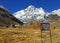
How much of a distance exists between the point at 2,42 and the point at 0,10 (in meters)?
132

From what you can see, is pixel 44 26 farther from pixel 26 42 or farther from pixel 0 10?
pixel 0 10

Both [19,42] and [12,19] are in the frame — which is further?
[12,19]

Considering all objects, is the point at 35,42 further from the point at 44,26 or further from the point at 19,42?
the point at 44,26

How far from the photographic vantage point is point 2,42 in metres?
25.7

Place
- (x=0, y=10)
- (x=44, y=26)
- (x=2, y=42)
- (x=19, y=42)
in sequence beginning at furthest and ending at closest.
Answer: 1. (x=0, y=10)
2. (x=19, y=42)
3. (x=2, y=42)
4. (x=44, y=26)

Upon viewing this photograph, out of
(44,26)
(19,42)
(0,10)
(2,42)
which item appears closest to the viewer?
(44,26)

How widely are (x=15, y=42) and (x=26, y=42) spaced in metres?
1.30

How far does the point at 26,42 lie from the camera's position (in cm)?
2814

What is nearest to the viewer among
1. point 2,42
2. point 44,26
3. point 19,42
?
point 44,26

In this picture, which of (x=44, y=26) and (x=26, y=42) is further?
(x=26, y=42)

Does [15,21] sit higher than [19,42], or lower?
higher

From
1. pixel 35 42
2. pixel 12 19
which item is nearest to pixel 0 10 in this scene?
pixel 12 19

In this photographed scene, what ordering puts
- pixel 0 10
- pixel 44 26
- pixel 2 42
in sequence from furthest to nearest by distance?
pixel 0 10 → pixel 2 42 → pixel 44 26

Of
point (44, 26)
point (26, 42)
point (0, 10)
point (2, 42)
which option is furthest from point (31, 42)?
point (0, 10)
